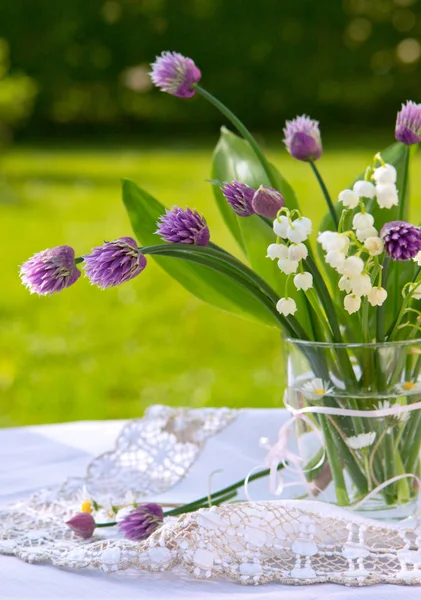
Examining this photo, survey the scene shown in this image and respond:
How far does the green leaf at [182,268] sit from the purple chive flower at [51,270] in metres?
0.20

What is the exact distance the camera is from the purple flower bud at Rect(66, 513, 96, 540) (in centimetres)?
80

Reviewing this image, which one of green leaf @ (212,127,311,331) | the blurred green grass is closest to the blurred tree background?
the blurred green grass

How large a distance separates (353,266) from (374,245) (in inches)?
0.8

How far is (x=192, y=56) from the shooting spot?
1031cm

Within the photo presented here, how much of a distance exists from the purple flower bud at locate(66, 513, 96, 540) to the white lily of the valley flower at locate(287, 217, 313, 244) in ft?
0.93

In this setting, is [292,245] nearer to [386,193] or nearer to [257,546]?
[386,193]

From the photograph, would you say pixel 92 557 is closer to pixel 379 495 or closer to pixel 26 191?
pixel 379 495

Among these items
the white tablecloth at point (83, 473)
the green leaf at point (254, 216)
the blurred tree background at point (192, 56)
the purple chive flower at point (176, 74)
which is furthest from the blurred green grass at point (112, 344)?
the blurred tree background at point (192, 56)

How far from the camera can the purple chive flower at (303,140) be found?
32.5 inches

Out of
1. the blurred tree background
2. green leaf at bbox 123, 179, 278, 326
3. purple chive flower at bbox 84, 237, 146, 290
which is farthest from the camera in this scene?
the blurred tree background

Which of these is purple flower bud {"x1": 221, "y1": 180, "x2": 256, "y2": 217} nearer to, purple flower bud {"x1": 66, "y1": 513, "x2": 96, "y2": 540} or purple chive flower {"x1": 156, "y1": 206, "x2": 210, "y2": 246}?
purple chive flower {"x1": 156, "y1": 206, "x2": 210, "y2": 246}

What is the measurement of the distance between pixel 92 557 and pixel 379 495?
24 cm

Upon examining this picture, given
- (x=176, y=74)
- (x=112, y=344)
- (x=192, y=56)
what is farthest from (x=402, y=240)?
(x=192, y=56)

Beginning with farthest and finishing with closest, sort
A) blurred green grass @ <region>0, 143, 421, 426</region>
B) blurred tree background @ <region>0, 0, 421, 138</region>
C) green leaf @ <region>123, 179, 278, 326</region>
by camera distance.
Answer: blurred tree background @ <region>0, 0, 421, 138</region> < blurred green grass @ <region>0, 143, 421, 426</region> < green leaf @ <region>123, 179, 278, 326</region>
